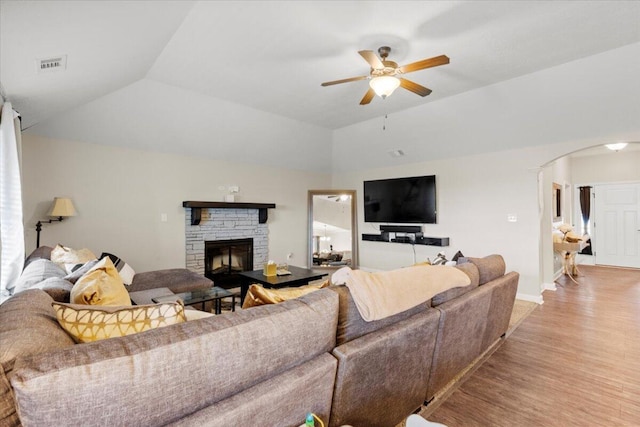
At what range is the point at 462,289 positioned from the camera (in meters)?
2.25

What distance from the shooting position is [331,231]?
6.66 meters

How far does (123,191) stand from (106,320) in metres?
3.82

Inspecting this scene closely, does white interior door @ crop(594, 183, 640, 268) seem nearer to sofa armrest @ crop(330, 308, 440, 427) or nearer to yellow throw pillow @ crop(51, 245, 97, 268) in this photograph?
sofa armrest @ crop(330, 308, 440, 427)

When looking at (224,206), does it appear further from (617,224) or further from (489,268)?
(617,224)

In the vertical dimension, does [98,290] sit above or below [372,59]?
below

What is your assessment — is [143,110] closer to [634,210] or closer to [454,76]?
[454,76]

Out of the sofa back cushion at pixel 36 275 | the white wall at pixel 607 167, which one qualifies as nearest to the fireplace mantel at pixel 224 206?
the sofa back cushion at pixel 36 275

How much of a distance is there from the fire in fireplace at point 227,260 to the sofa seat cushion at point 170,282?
4.38 ft

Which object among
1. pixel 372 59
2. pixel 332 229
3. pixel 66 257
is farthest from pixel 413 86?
pixel 332 229

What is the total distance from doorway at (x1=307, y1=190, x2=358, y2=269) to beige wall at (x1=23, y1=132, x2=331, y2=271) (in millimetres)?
1420

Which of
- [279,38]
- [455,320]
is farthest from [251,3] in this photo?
[455,320]

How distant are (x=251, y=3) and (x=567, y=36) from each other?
2820 millimetres

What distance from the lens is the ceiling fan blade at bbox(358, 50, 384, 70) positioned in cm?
243

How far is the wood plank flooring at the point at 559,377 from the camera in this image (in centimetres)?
199
